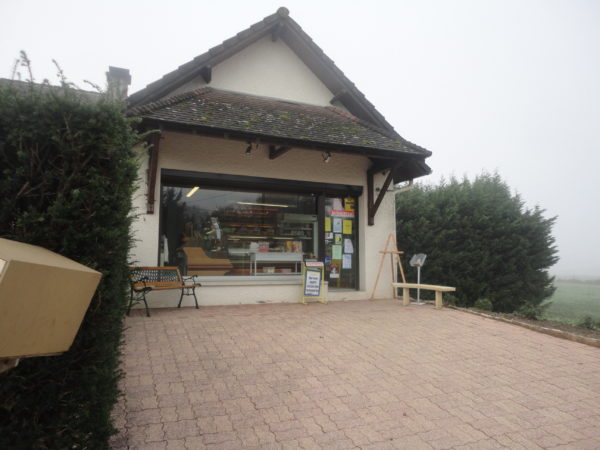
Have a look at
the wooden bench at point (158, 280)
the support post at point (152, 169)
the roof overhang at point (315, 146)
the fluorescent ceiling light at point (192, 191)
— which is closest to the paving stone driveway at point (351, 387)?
the wooden bench at point (158, 280)

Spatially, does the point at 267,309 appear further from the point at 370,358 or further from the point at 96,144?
the point at 96,144

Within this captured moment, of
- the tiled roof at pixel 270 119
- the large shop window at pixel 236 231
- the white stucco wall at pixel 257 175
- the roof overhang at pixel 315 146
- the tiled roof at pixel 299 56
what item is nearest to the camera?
the roof overhang at pixel 315 146

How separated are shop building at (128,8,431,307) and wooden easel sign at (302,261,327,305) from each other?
348mm

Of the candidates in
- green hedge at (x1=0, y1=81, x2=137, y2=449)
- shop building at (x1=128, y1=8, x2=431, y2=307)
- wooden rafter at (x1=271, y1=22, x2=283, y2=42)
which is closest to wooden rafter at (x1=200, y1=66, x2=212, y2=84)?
shop building at (x1=128, y1=8, x2=431, y2=307)

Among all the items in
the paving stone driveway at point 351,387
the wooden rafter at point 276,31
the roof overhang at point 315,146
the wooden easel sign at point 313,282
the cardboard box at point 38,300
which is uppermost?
the wooden rafter at point 276,31

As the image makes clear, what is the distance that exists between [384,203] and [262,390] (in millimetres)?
6729

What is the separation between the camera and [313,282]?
8.08m

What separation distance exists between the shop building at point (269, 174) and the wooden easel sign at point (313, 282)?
0.35 meters

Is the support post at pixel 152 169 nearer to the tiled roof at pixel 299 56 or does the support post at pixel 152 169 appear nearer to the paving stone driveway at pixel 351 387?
the tiled roof at pixel 299 56

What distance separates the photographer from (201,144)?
766 centimetres

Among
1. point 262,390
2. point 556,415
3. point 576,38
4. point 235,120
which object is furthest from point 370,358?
point 576,38

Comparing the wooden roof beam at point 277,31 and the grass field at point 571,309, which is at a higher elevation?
the wooden roof beam at point 277,31

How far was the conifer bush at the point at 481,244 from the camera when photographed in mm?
10297

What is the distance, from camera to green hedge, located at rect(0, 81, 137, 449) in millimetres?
1774
